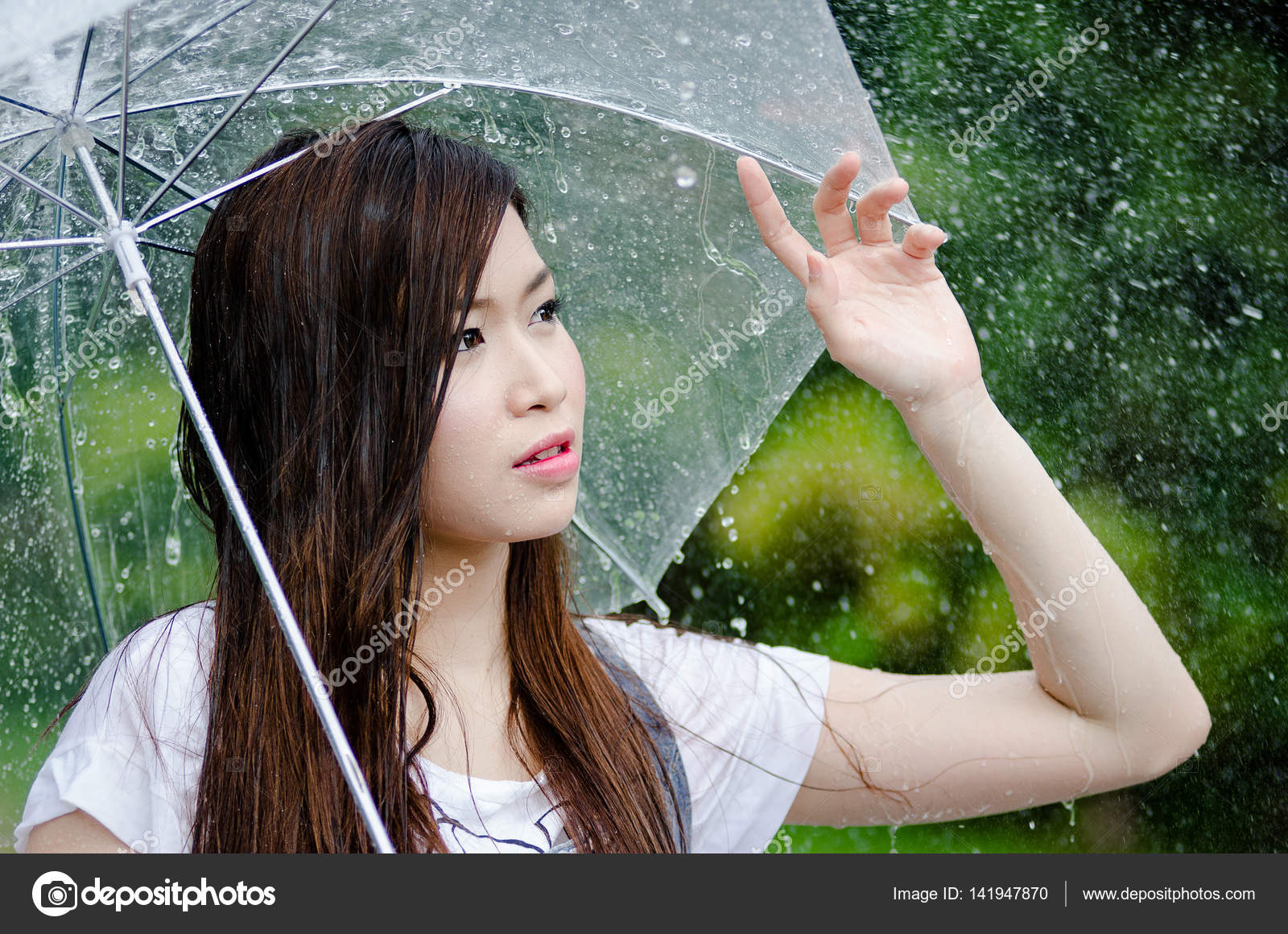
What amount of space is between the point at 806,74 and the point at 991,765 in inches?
31.6

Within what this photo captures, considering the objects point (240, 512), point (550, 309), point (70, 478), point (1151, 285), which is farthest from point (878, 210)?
point (1151, 285)

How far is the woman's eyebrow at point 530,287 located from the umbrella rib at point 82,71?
453 millimetres

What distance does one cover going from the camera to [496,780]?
→ 1385mm

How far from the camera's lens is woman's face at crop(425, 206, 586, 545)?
126 cm

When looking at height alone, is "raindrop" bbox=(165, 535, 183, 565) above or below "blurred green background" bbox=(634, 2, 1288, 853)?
above

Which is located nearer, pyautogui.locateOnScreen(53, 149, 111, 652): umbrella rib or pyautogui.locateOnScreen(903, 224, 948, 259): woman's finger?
pyautogui.locateOnScreen(903, 224, 948, 259): woman's finger

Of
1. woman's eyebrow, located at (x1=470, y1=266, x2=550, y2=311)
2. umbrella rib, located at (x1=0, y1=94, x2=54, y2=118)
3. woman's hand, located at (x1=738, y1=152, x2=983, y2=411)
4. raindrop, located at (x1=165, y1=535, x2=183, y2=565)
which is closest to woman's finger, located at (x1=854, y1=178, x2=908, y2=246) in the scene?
woman's hand, located at (x1=738, y1=152, x2=983, y2=411)

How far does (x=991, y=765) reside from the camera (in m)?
1.40

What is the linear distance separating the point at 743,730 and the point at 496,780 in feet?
1.05

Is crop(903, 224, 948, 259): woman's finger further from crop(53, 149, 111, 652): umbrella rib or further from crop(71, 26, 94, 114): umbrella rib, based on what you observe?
crop(53, 149, 111, 652): umbrella rib

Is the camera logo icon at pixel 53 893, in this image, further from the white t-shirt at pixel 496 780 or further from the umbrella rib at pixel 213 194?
the umbrella rib at pixel 213 194

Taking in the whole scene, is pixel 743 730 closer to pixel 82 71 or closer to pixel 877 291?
pixel 877 291

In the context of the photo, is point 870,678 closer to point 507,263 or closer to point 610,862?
point 610,862

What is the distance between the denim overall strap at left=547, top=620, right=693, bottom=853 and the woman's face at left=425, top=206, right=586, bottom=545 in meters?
0.37
